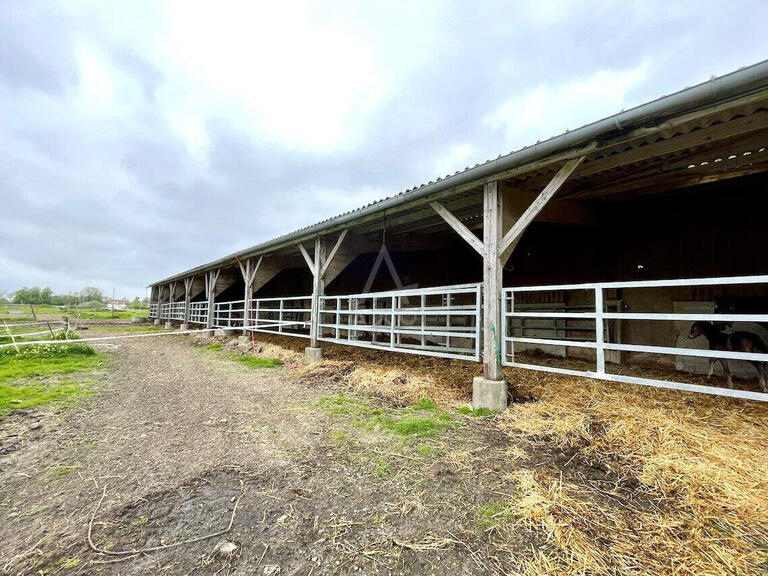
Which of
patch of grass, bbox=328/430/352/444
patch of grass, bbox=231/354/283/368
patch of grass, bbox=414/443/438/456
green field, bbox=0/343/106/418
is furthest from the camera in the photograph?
patch of grass, bbox=231/354/283/368

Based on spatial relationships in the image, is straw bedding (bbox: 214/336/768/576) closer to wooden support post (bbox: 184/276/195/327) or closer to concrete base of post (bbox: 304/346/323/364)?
concrete base of post (bbox: 304/346/323/364)

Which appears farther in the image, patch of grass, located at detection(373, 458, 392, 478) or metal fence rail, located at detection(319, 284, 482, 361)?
metal fence rail, located at detection(319, 284, 482, 361)

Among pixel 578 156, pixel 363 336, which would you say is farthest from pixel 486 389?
pixel 363 336

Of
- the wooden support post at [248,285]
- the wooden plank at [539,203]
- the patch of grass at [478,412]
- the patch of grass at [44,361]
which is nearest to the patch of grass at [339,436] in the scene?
the patch of grass at [478,412]

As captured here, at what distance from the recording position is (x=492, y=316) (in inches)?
152

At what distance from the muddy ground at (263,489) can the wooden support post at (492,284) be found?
72cm

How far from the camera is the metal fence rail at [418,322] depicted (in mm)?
4730

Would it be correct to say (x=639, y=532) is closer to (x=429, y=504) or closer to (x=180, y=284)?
(x=429, y=504)

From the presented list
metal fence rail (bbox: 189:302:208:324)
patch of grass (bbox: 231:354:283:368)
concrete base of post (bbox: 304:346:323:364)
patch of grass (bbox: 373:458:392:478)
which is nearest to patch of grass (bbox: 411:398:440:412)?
patch of grass (bbox: 373:458:392:478)

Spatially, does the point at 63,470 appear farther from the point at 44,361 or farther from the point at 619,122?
the point at 44,361

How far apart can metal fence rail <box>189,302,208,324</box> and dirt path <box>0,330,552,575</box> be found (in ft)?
36.4

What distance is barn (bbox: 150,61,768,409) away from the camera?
293 centimetres

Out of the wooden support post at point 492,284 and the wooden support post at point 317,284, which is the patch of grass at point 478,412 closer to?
the wooden support post at point 492,284

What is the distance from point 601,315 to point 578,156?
1.69 meters
